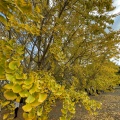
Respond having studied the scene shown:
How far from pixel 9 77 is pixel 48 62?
173 inches

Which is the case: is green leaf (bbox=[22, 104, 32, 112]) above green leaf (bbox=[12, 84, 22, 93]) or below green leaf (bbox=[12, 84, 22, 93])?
below

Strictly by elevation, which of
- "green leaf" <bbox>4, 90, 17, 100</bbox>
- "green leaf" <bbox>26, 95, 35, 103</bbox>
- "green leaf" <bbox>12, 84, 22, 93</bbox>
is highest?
"green leaf" <bbox>12, 84, 22, 93</bbox>

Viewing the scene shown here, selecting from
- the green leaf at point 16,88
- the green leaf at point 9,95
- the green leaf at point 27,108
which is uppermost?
the green leaf at point 16,88

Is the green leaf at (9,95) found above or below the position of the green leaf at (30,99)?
above

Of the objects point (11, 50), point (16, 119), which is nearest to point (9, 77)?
point (11, 50)

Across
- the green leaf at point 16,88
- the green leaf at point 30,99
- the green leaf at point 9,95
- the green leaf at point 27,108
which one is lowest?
the green leaf at point 27,108

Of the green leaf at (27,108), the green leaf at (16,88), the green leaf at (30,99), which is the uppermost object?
the green leaf at (16,88)

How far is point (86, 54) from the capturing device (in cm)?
559

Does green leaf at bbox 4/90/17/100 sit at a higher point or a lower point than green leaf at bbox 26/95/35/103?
higher

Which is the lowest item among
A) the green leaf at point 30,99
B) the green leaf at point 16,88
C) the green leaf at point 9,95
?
the green leaf at point 30,99

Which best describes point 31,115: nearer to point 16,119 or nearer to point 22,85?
point 22,85

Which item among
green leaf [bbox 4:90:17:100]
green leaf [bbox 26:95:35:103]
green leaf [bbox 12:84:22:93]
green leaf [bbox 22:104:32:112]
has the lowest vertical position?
green leaf [bbox 22:104:32:112]

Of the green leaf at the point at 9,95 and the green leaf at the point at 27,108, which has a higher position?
the green leaf at the point at 9,95

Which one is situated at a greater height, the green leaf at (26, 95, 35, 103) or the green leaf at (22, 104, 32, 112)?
the green leaf at (26, 95, 35, 103)
